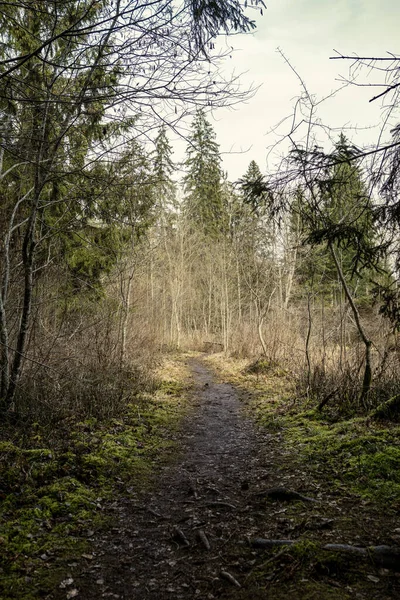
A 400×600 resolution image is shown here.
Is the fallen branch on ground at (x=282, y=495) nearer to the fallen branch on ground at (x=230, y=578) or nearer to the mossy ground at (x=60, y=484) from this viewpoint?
the fallen branch on ground at (x=230, y=578)

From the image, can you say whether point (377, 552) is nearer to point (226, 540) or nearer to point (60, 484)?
point (226, 540)

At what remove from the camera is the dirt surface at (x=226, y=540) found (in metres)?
2.66

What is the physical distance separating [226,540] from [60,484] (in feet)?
6.24

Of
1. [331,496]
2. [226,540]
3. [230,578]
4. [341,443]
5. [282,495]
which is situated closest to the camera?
[230,578]

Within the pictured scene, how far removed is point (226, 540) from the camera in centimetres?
339

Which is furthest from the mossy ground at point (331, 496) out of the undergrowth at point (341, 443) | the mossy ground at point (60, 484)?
the mossy ground at point (60, 484)

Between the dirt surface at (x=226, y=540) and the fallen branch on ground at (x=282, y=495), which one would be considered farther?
the fallen branch on ground at (x=282, y=495)

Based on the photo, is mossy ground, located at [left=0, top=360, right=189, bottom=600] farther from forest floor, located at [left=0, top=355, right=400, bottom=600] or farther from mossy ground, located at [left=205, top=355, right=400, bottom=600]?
mossy ground, located at [left=205, top=355, right=400, bottom=600]

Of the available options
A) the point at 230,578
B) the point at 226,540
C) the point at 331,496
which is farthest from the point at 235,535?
the point at 331,496

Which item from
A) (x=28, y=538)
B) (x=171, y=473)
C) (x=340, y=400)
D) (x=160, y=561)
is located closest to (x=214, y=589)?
(x=160, y=561)

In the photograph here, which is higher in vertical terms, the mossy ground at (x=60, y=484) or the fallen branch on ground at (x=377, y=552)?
the fallen branch on ground at (x=377, y=552)

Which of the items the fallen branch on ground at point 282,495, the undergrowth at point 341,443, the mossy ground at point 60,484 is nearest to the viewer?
the mossy ground at point 60,484

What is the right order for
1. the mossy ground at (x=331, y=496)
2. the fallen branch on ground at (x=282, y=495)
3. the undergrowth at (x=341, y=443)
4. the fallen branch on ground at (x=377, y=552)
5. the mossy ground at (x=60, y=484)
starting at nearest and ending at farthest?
the mossy ground at (x=331, y=496) → the fallen branch on ground at (x=377, y=552) → the mossy ground at (x=60, y=484) → the fallen branch on ground at (x=282, y=495) → the undergrowth at (x=341, y=443)

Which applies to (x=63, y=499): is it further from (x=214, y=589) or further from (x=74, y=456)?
(x=214, y=589)
